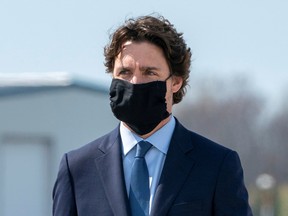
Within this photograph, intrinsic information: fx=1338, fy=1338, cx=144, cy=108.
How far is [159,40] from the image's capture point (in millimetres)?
5039

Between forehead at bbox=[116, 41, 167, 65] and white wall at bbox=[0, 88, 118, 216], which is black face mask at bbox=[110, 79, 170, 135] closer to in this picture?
forehead at bbox=[116, 41, 167, 65]

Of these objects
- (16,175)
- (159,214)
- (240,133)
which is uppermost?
(159,214)

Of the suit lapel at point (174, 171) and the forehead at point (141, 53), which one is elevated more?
the forehead at point (141, 53)

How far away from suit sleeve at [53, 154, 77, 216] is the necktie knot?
0.28 meters

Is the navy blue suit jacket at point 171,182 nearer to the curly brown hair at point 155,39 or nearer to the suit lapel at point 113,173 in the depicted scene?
the suit lapel at point 113,173

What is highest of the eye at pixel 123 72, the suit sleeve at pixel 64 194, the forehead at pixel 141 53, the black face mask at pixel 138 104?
the forehead at pixel 141 53

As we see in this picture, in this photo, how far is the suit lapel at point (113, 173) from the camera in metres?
4.96

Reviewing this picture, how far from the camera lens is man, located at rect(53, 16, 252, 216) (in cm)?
496

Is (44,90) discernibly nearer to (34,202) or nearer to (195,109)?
(34,202)

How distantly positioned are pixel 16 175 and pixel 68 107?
Result: 1735mm

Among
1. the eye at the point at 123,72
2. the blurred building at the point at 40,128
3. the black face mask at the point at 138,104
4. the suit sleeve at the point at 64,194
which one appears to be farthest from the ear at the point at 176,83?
the blurred building at the point at 40,128

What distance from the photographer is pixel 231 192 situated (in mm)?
4984

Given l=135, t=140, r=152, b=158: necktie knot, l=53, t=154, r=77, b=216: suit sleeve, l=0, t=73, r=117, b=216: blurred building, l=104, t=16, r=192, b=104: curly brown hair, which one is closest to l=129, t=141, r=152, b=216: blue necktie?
l=135, t=140, r=152, b=158: necktie knot

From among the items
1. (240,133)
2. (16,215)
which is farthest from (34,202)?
(240,133)
